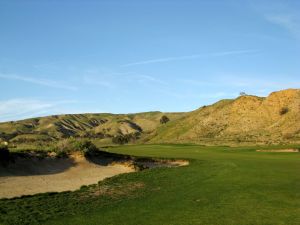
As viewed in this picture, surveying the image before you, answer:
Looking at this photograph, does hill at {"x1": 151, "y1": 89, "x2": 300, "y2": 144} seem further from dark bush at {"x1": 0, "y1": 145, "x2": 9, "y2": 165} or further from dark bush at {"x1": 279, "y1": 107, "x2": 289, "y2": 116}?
dark bush at {"x1": 0, "y1": 145, "x2": 9, "y2": 165}

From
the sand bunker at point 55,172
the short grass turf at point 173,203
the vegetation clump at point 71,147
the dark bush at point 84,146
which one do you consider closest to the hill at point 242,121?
the dark bush at point 84,146

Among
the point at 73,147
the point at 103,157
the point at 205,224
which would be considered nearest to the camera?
the point at 205,224

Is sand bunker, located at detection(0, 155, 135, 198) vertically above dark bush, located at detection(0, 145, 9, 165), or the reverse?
dark bush, located at detection(0, 145, 9, 165)

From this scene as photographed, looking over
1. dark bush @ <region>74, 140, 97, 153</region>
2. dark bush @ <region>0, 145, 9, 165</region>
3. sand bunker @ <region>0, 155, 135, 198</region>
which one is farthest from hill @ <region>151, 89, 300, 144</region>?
dark bush @ <region>0, 145, 9, 165</region>

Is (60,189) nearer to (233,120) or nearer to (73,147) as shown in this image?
(73,147)

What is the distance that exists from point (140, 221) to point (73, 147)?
24.0 meters

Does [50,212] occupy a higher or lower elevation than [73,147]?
lower

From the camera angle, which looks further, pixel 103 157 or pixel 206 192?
pixel 103 157

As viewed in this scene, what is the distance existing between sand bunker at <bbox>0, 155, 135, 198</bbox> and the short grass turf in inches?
93.8

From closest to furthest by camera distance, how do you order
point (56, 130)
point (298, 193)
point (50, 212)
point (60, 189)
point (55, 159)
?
point (50, 212), point (298, 193), point (60, 189), point (55, 159), point (56, 130)

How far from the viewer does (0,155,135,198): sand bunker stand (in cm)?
2302

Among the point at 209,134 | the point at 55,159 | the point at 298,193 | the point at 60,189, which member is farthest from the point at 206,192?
the point at 209,134

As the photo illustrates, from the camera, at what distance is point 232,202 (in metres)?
16.9

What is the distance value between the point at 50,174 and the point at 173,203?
591 inches
